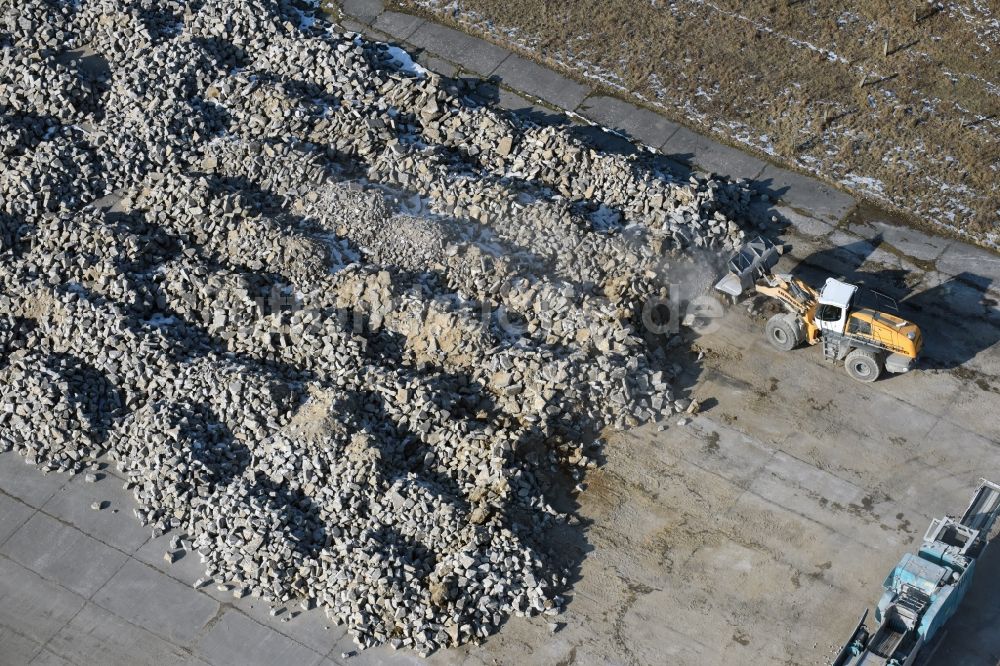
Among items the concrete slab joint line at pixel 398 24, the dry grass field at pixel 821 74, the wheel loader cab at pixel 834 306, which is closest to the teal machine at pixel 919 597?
the wheel loader cab at pixel 834 306

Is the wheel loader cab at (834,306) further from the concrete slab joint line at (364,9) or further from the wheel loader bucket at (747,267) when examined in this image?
the concrete slab joint line at (364,9)

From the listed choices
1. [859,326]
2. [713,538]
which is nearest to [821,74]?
[859,326]

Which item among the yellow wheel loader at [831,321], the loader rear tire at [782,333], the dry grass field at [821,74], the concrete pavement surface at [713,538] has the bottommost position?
the concrete pavement surface at [713,538]

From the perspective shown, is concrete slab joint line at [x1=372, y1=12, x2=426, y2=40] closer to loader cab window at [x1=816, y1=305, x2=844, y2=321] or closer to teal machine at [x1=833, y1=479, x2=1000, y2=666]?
loader cab window at [x1=816, y1=305, x2=844, y2=321]

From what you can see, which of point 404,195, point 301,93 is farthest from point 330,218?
point 301,93

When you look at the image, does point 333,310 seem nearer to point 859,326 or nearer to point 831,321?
point 831,321
